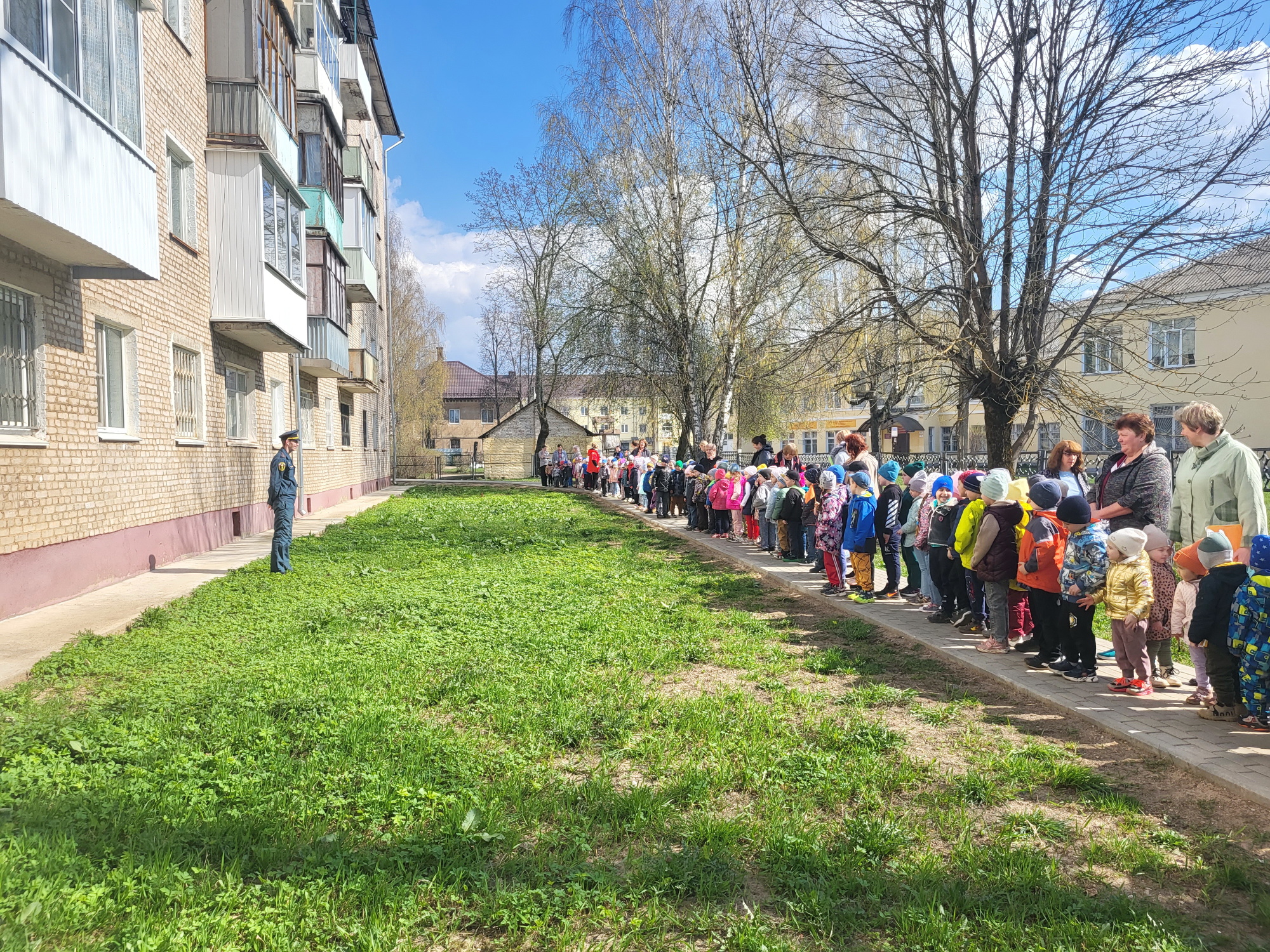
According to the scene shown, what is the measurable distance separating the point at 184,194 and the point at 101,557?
21.8ft

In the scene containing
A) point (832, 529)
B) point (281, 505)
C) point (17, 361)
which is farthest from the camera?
point (281, 505)

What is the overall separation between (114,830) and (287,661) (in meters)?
2.93

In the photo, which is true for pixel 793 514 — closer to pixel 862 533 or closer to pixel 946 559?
pixel 862 533

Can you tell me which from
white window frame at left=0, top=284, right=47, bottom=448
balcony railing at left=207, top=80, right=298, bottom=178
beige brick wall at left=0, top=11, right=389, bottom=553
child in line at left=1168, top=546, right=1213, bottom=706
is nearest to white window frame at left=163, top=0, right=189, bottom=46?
Answer: beige brick wall at left=0, top=11, right=389, bottom=553

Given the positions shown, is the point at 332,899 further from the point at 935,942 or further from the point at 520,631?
the point at 520,631

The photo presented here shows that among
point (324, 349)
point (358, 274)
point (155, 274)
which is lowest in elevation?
point (155, 274)

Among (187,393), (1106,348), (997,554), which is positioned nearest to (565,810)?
(997,554)

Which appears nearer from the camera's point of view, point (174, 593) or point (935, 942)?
point (935, 942)

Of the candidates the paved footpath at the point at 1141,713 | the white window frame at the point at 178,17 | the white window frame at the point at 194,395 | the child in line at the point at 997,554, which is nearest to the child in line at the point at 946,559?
the paved footpath at the point at 1141,713

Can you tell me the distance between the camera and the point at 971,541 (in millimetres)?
7344

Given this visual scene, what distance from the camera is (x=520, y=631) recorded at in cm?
752

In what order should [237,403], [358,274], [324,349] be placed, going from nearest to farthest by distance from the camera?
1. [237,403]
2. [324,349]
3. [358,274]

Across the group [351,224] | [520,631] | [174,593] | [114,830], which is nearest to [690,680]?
[520,631]

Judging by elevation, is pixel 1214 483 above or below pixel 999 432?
below
